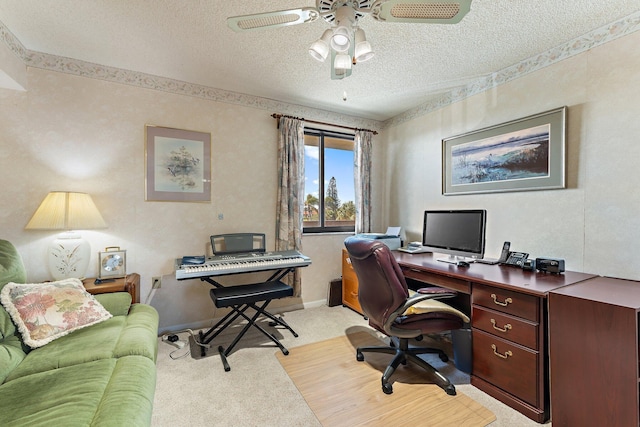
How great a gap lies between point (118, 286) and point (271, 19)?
229cm

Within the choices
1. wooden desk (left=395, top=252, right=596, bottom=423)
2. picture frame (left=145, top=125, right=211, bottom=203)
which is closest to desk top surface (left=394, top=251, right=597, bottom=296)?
wooden desk (left=395, top=252, right=596, bottom=423)

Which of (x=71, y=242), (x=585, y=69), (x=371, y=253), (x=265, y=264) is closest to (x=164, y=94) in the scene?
(x=71, y=242)

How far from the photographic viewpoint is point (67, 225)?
7.13 feet

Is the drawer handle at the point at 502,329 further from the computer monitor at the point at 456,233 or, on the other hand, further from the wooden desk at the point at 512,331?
the computer monitor at the point at 456,233

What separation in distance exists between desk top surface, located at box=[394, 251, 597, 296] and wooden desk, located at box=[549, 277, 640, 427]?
115 millimetres

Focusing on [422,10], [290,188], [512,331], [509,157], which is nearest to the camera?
[422,10]

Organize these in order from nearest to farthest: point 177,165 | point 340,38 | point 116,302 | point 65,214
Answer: point 340,38, point 116,302, point 65,214, point 177,165

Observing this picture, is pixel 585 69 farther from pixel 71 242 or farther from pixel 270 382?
pixel 71 242

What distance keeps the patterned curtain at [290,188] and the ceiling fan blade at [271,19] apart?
1852 mm

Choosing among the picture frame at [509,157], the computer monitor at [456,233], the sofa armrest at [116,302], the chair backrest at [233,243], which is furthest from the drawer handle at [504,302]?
the sofa armrest at [116,302]

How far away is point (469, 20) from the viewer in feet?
6.23

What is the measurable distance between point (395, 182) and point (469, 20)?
2.17m

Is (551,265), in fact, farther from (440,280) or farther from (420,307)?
(420,307)

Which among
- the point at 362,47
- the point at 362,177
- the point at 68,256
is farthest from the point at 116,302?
the point at 362,177
